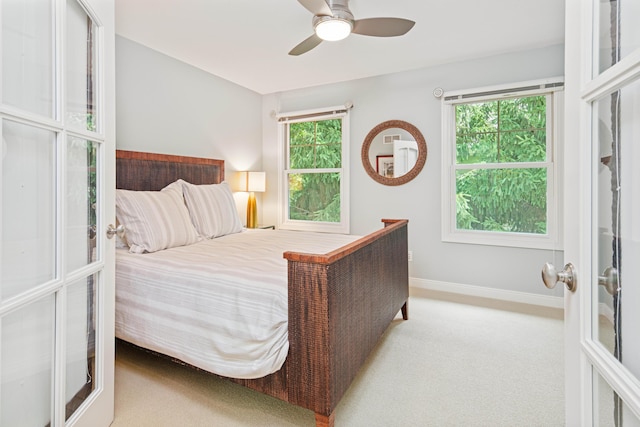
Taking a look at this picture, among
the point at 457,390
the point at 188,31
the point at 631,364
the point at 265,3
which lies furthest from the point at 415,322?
the point at 188,31

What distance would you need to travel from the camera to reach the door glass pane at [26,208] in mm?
890

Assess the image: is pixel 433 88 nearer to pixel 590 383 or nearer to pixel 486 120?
pixel 486 120

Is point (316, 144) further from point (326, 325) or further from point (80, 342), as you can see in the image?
point (80, 342)

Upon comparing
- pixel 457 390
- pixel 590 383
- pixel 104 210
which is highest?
pixel 104 210

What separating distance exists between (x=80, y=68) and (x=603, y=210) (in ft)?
5.47

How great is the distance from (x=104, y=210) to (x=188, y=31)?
81.3 inches

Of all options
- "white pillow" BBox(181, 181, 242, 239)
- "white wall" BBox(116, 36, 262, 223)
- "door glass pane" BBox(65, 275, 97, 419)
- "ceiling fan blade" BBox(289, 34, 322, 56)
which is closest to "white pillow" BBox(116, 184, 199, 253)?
"white pillow" BBox(181, 181, 242, 239)

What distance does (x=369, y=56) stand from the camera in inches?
131

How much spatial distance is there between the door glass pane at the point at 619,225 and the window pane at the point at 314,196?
12.0 ft

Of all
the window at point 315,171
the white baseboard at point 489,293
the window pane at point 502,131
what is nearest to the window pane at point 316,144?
the window at point 315,171

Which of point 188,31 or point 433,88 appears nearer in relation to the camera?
point 188,31

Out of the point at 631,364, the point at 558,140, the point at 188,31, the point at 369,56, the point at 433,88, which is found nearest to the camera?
the point at 631,364

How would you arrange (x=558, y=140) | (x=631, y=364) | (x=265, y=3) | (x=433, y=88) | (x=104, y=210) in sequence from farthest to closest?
(x=433, y=88)
(x=558, y=140)
(x=265, y=3)
(x=104, y=210)
(x=631, y=364)

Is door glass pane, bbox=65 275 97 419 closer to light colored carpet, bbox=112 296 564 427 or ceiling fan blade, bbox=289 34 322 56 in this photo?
light colored carpet, bbox=112 296 564 427
